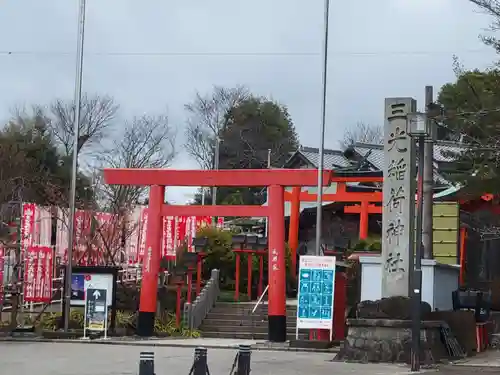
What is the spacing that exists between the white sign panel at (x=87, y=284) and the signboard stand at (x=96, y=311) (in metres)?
0.20

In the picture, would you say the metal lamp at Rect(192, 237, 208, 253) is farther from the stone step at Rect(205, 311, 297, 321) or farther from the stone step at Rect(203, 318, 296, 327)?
the stone step at Rect(203, 318, 296, 327)

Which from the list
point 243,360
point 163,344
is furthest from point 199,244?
point 243,360

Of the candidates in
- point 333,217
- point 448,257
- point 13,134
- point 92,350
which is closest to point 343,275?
point 448,257

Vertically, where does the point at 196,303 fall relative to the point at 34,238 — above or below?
below

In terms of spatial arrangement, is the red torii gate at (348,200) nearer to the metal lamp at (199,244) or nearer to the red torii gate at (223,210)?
the metal lamp at (199,244)

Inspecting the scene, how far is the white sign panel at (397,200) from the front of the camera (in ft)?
59.4

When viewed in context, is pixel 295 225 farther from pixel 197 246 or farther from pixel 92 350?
pixel 92 350

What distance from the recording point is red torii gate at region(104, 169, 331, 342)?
23156mm

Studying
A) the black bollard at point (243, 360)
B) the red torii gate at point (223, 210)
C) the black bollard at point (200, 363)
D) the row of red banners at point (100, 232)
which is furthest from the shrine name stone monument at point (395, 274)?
the row of red banners at point (100, 232)

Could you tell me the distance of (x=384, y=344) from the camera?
17.0 m

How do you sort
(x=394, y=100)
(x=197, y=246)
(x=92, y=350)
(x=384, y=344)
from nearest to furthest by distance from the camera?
(x=384, y=344) < (x=394, y=100) < (x=92, y=350) < (x=197, y=246)

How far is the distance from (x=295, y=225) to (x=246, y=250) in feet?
21.3

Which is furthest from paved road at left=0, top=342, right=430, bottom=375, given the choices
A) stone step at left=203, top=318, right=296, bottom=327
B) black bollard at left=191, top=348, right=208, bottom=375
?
stone step at left=203, top=318, right=296, bottom=327

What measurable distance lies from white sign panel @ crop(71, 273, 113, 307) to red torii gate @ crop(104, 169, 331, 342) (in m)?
1.03
